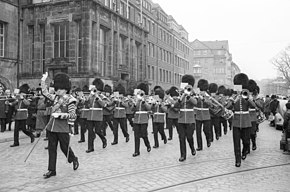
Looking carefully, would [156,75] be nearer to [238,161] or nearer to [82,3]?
[82,3]

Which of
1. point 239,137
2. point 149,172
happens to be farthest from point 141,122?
point 239,137

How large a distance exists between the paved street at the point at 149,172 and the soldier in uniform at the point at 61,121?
1.49 ft

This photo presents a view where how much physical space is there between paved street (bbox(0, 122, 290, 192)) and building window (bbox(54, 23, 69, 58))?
16.3 metres

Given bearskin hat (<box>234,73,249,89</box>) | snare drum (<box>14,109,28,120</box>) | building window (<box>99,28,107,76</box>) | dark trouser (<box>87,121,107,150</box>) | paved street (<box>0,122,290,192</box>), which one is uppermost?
building window (<box>99,28,107,76</box>)

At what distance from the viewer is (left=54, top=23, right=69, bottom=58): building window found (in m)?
25.7

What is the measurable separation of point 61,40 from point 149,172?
20.7 m

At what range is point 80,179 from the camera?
6.73 metres

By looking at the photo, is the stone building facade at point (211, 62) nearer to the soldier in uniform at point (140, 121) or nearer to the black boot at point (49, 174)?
the soldier in uniform at point (140, 121)

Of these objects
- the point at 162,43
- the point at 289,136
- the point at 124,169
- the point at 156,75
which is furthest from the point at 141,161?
the point at 162,43

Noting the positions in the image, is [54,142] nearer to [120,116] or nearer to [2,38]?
[120,116]

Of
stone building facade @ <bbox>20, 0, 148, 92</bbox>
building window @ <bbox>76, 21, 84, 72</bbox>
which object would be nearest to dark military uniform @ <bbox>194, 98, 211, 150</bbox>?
stone building facade @ <bbox>20, 0, 148, 92</bbox>

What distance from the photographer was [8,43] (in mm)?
24297

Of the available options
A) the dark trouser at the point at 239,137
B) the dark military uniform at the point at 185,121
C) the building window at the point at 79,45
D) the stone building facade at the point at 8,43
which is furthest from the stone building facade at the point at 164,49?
the dark trouser at the point at 239,137

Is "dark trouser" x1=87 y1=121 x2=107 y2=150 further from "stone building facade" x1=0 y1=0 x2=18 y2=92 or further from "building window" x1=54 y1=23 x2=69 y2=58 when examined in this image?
"building window" x1=54 y1=23 x2=69 y2=58
